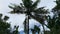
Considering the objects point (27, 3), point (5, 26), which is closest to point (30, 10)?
point (27, 3)

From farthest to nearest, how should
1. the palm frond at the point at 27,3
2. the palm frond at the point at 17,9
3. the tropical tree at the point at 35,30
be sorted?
the tropical tree at the point at 35,30, the palm frond at the point at 17,9, the palm frond at the point at 27,3

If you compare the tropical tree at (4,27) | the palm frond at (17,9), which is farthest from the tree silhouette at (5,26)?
the palm frond at (17,9)

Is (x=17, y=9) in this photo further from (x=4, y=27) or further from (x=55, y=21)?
(x=55, y=21)

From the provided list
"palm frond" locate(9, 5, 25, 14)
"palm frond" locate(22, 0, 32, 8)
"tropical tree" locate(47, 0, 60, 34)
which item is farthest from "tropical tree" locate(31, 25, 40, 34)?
Answer: "palm frond" locate(22, 0, 32, 8)

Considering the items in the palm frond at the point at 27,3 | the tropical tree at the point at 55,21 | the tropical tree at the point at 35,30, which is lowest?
the tropical tree at the point at 35,30

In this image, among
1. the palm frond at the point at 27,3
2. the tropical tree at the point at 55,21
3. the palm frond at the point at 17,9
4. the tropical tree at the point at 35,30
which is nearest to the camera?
the tropical tree at the point at 55,21

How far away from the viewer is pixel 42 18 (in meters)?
40.7

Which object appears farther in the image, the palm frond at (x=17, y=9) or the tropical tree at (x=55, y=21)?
the palm frond at (x=17, y=9)

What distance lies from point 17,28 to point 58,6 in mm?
8330

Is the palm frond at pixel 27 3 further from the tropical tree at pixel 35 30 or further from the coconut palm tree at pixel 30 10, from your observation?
the tropical tree at pixel 35 30

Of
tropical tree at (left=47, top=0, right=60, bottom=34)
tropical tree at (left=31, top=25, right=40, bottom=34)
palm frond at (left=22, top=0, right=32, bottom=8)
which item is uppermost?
palm frond at (left=22, top=0, right=32, bottom=8)

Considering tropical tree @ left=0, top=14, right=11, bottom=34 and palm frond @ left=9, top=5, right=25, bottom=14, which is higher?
palm frond @ left=9, top=5, right=25, bottom=14

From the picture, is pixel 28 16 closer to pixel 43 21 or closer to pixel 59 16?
pixel 43 21

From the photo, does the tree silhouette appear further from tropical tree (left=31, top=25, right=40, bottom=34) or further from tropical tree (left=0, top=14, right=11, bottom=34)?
tropical tree (left=31, top=25, right=40, bottom=34)
